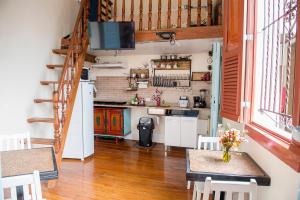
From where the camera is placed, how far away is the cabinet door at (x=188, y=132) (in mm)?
4403

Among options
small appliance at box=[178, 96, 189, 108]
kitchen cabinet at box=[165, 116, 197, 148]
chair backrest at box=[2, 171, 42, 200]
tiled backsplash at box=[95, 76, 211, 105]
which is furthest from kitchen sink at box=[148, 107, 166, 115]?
chair backrest at box=[2, 171, 42, 200]

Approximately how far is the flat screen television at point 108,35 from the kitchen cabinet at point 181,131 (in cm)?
175

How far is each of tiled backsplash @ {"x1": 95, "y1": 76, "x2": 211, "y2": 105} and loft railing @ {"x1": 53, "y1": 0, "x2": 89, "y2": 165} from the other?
5.80 ft

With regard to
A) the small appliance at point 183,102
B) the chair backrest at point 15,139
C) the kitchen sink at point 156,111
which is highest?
the small appliance at point 183,102

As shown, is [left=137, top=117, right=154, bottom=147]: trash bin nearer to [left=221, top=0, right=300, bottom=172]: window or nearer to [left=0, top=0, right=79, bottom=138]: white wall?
[left=0, top=0, right=79, bottom=138]: white wall

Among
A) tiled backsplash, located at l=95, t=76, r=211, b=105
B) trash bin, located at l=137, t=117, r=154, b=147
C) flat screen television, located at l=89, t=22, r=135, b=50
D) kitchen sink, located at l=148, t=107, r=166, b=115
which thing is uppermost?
flat screen television, located at l=89, t=22, r=135, b=50

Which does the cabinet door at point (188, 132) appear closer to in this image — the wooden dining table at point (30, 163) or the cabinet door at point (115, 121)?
the cabinet door at point (115, 121)

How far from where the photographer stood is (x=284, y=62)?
1.83 meters

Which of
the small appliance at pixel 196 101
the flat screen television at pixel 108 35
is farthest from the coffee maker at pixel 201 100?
the flat screen television at pixel 108 35

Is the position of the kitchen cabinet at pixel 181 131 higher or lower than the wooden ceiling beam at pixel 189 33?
lower

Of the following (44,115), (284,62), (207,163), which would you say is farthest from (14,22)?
(284,62)

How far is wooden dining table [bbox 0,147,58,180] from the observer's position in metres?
1.62

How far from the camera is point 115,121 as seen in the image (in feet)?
17.0

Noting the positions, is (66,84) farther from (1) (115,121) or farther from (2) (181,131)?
(2) (181,131)
